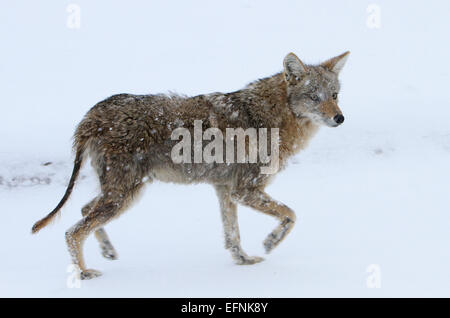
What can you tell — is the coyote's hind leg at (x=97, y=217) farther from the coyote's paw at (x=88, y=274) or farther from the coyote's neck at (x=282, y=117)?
the coyote's neck at (x=282, y=117)

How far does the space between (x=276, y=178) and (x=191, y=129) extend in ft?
8.47

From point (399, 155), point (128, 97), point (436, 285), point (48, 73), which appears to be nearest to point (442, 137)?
point (399, 155)

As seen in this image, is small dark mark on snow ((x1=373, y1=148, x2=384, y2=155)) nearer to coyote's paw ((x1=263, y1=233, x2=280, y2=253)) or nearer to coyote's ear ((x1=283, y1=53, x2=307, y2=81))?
coyote's ear ((x1=283, y1=53, x2=307, y2=81))

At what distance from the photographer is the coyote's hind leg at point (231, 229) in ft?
19.5

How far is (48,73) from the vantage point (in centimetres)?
1349

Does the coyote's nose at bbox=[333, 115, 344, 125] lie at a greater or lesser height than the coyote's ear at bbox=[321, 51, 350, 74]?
lesser

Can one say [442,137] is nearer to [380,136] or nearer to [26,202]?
[380,136]

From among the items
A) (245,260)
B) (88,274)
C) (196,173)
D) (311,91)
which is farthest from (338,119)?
(88,274)

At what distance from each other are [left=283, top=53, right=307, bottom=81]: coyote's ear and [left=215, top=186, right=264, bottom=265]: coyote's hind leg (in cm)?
149

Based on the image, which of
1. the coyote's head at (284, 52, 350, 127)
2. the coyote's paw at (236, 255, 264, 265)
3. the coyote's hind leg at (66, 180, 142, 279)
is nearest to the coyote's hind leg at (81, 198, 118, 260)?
the coyote's hind leg at (66, 180, 142, 279)

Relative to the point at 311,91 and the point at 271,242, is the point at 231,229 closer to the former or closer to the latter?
the point at 271,242

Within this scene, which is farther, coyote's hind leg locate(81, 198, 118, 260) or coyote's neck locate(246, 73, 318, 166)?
coyote's neck locate(246, 73, 318, 166)

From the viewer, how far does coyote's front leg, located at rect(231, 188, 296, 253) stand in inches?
226

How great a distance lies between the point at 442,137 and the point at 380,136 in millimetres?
1142
